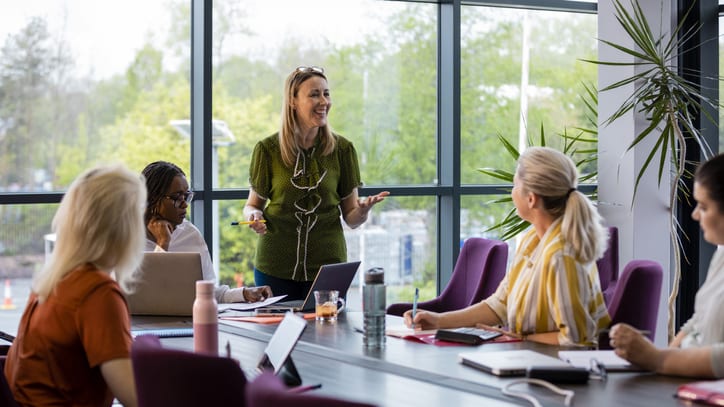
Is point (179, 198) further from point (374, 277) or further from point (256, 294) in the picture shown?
point (374, 277)

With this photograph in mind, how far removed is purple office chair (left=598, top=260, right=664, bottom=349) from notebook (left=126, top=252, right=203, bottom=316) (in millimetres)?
1565

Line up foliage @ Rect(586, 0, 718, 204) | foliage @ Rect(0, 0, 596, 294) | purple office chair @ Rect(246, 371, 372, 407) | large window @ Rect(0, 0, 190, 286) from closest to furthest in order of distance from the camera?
purple office chair @ Rect(246, 371, 372, 407) → foliage @ Rect(586, 0, 718, 204) → large window @ Rect(0, 0, 190, 286) → foliage @ Rect(0, 0, 596, 294)

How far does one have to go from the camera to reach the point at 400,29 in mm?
6598

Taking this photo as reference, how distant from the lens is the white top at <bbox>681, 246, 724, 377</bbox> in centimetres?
250

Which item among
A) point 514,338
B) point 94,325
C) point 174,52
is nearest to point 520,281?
point 514,338

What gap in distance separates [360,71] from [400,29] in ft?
1.34

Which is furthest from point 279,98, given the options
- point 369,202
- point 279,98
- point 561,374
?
point 561,374

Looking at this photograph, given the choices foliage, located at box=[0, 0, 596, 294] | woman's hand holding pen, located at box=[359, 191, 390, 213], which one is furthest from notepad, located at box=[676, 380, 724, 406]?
foliage, located at box=[0, 0, 596, 294]

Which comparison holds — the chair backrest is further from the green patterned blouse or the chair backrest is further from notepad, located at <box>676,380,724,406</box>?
notepad, located at <box>676,380,724,406</box>

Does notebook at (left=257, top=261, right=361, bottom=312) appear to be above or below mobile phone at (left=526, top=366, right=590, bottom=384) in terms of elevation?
above

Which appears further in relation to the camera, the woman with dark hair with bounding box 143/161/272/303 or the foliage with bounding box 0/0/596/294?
the foliage with bounding box 0/0/596/294

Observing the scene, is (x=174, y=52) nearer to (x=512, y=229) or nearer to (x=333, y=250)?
(x=333, y=250)

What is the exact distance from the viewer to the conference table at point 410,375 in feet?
7.76

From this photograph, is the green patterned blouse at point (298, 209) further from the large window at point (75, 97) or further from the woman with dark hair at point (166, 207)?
the large window at point (75, 97)
